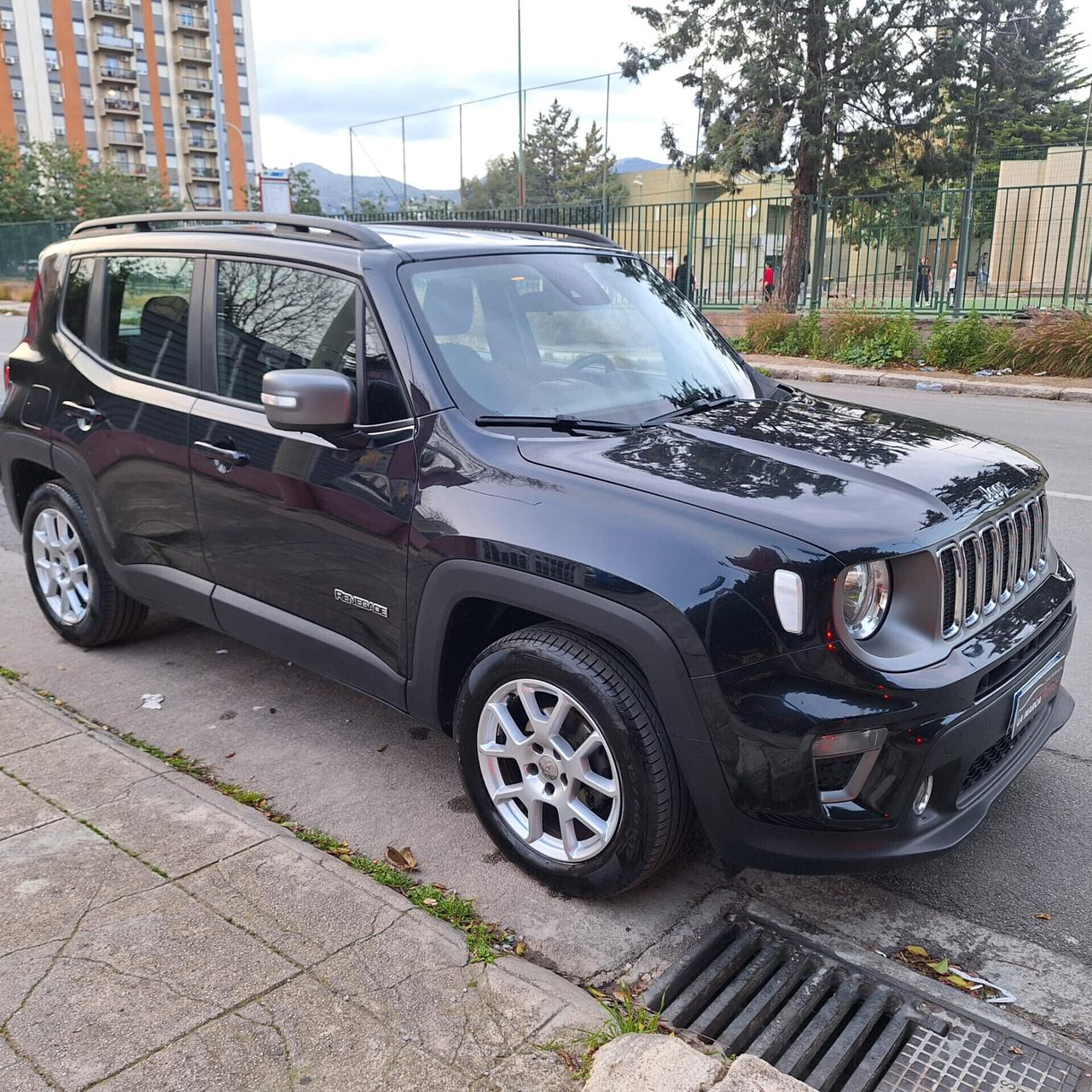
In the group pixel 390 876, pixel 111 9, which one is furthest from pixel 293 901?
pixel 111 9

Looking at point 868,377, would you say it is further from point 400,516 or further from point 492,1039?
point 492,1039

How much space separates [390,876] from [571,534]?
117 cm

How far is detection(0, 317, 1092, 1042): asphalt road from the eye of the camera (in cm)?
274

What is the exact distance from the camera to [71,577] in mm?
4773

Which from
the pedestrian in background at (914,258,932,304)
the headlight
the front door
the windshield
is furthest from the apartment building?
the headlight

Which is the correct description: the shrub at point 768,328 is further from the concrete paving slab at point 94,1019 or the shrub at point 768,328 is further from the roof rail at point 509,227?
the concrete paving slab at point 94,1019

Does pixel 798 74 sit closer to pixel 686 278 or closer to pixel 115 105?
pixel 686 278

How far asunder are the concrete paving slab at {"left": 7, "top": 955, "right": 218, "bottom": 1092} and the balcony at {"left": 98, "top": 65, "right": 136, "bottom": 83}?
4175 inches

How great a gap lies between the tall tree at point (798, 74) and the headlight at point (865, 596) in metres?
22.4

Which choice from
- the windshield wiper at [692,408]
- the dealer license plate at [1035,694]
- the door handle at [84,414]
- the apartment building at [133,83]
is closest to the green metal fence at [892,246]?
the windshield wiper at [692,408]

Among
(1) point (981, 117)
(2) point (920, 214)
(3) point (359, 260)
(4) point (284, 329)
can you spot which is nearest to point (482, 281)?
(3) point (359, 260)

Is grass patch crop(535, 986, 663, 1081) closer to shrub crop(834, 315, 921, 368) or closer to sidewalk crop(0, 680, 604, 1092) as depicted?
sidewalk crop(0, 680, 604, 1092)

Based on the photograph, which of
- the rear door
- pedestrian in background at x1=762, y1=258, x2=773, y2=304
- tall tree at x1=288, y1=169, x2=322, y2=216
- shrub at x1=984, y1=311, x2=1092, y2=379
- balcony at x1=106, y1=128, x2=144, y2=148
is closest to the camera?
the rear door

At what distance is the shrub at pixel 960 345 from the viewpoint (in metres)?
14.4
